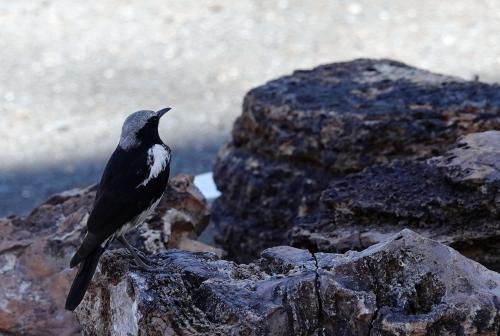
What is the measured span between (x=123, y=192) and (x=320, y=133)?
1281 mm

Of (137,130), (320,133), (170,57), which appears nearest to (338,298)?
(137,130)

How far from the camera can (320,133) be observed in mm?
4625

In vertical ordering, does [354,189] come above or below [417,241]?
below

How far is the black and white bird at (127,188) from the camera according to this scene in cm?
335

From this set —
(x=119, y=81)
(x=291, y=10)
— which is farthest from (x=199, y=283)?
(x=291, y=10)

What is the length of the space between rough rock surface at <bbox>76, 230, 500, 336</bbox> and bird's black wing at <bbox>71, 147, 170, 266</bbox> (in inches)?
15.4

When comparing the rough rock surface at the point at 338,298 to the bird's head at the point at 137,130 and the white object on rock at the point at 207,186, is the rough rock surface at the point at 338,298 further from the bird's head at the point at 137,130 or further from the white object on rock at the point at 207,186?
the white object on rock at the point at 207,186

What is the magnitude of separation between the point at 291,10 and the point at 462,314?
747 cm

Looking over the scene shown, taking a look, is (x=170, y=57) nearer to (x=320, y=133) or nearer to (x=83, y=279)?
(x=320, y=133)

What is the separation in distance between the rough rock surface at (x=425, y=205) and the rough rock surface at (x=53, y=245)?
52cm

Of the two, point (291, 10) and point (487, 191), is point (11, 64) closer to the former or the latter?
point (291, 10)

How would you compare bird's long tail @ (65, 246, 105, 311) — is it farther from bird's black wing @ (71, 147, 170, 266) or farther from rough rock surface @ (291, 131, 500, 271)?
rough rock surface @ (291, 131, 500, 271)

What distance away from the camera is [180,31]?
9.72 metres

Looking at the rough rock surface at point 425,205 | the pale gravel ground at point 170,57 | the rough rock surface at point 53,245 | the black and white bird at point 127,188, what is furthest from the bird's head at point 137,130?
the pale gravel ground at point 170,57
